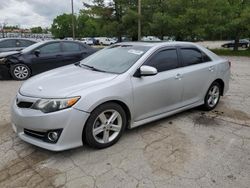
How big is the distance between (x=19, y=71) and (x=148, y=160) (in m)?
6.39

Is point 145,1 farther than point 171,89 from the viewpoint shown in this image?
Yes

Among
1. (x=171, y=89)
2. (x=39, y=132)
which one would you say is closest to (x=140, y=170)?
(x=39, y=132)

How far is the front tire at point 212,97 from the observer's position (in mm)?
4824

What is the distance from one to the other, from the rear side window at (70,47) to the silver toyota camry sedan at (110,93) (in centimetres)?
446

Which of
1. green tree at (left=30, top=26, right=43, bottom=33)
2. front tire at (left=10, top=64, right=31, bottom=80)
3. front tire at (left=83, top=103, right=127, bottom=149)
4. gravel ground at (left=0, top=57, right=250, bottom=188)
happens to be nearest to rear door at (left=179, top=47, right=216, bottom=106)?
gravel ground at (left=0, top=57, right=250, bottom=188)

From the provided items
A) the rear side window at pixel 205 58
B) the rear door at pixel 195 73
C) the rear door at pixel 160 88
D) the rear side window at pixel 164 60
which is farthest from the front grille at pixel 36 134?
the rear side window at pixel 205 58

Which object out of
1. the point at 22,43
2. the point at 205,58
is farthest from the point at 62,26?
the point at 205,58

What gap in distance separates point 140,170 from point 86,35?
73.2 metres

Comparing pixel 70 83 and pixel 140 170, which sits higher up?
pixel 70 83

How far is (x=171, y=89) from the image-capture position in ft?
13.1

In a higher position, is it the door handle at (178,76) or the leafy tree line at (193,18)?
the leafy tree line at (193,18)

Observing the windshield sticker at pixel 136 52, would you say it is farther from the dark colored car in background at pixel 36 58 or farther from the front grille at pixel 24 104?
the dark colored car in background at pixel 36 58

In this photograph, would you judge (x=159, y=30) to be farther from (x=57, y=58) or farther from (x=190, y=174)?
(x=190, y=174)

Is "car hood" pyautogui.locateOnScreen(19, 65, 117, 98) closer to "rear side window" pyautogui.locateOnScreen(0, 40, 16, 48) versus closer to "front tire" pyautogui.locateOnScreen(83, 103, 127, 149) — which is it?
"front tire" pyautogui.locateOnScreen(83, 103, 127, 149)
